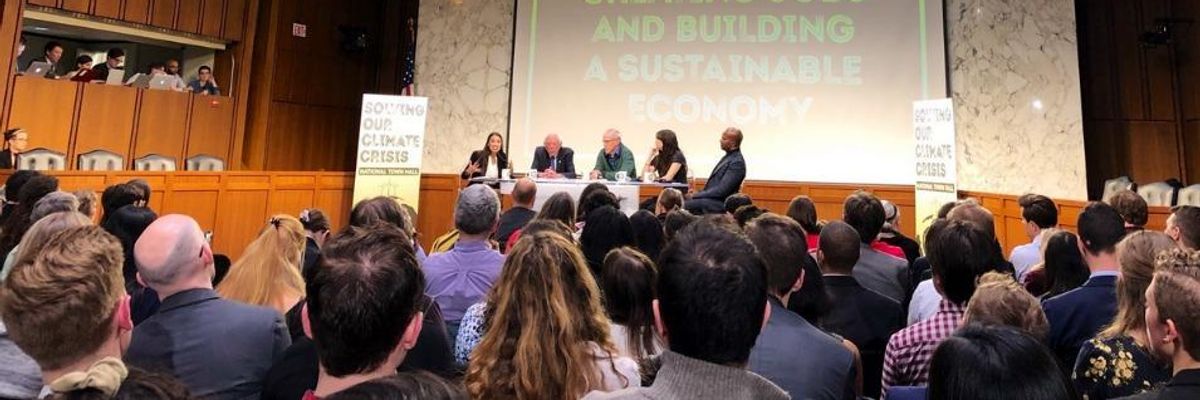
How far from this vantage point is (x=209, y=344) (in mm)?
1600

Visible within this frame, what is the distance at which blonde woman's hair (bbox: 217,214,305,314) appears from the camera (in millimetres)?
2090

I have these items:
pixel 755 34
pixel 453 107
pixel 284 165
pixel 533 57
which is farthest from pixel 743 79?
pixel 284 165

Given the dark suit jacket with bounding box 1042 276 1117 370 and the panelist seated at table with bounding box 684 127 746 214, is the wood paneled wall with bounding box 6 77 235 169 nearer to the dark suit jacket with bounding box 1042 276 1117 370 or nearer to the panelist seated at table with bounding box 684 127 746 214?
the panelist seated at table with bounding box 684 127 746 214

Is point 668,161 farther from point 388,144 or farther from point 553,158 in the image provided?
point 388,144

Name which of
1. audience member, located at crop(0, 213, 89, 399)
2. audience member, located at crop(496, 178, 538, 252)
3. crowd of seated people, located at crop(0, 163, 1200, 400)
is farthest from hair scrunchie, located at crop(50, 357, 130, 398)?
audience member, located at crop(496, 178, 538, 252)

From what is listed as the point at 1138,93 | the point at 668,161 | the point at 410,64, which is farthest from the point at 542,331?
the point at 1138,93

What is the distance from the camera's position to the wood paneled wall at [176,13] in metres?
7.90

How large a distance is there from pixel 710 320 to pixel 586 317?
52 cm

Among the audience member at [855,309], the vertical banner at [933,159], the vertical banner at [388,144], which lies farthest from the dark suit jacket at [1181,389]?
the vertical banner at [388,144]

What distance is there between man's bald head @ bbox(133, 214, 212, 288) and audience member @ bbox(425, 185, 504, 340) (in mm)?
741

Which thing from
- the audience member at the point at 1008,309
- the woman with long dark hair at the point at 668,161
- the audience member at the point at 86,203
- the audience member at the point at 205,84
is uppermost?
the audience member at the point at 205,84

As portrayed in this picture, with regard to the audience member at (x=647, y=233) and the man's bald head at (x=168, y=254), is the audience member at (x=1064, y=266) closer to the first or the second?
the audience member at (x=647, y=233)

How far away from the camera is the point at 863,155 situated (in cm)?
823

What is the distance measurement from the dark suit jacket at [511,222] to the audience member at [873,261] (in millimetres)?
1623
